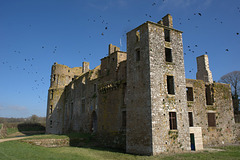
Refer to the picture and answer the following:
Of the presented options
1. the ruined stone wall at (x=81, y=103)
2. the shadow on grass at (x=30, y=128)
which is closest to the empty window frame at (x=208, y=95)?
the ruined stone wall at (x=81, y=103)

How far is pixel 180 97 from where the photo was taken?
16141 millimetres

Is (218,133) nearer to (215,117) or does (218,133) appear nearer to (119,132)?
(215,117)

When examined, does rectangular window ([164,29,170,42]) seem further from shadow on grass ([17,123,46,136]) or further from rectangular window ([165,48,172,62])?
shadow on grass ([17,123,46,136])

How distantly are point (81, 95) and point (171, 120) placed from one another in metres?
17.2

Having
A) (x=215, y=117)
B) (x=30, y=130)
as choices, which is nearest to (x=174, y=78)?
(x=215, y=117)

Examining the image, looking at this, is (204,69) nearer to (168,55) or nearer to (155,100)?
(168,55)

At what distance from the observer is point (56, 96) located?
37.0 metres

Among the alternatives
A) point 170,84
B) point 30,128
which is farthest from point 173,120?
point 30,128

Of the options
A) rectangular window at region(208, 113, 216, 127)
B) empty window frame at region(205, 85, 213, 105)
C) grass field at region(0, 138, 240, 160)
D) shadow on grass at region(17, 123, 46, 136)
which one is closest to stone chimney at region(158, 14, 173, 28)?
empty window frame at region(205, 85, 213, 105)

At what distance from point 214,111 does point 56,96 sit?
92.2 ft

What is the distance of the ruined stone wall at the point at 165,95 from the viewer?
14.3 m

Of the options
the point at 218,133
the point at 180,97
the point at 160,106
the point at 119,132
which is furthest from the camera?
the point at 218,133

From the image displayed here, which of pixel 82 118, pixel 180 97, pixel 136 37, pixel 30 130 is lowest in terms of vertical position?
pixel 30 130

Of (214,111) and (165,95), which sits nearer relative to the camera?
(165,95)
